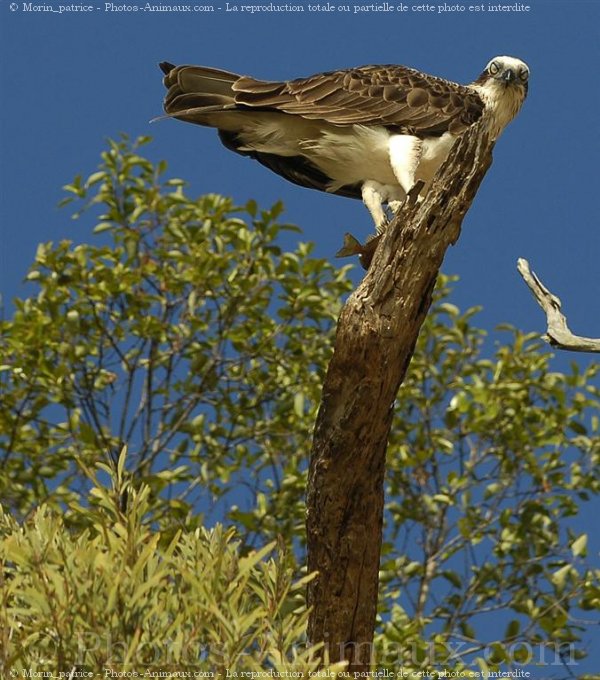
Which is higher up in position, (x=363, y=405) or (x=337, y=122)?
(x=337, y=122)

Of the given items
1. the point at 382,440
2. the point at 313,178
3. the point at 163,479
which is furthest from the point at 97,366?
the point at 382,440

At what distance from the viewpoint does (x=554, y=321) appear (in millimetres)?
6543

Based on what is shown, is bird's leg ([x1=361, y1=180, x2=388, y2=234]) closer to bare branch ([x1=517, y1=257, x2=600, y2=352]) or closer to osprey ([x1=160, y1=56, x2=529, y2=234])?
osprey ([x1=160, y1=56, x2=529, y2=234])

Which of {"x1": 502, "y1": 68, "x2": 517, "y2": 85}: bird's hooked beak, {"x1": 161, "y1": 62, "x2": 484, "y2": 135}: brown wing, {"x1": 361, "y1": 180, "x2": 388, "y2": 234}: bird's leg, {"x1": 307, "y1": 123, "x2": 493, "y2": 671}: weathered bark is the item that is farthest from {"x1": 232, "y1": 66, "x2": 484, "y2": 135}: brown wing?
{"x1": 307, "y1": 123, "x2": 493, "y2": 671}: weathered bark

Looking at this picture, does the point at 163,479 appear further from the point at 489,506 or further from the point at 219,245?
the point at 489,506

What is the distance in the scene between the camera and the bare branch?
6.43 metres

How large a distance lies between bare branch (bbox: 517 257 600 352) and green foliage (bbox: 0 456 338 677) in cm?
209

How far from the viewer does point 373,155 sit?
809cm

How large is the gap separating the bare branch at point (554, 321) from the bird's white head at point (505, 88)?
2012mm

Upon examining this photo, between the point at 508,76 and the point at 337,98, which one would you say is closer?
the point at 337,98

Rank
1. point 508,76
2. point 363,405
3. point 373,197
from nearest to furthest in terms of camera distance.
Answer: point 363,405 < point 373,197 < point 508,76

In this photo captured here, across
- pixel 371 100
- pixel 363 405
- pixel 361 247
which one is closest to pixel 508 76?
pixel 371 100

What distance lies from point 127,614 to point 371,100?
434 centimetres

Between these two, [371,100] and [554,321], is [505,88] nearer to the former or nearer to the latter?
[371,100]
